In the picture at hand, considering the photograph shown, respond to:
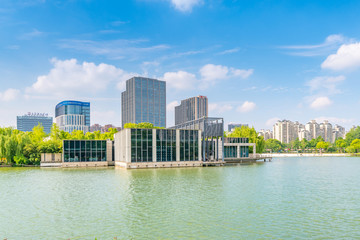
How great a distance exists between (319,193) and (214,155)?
55388mm

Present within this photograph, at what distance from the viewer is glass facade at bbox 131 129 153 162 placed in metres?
73.3

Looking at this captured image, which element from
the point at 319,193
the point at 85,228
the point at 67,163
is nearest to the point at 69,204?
the point at 85,228

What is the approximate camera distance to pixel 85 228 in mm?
22188

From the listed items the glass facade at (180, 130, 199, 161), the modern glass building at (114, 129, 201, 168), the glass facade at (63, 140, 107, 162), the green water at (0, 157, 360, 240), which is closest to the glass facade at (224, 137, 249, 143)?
the modern glass building at (114, 129, 201, 168)

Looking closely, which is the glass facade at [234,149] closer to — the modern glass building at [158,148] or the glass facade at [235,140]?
the glass facade at [235,140]

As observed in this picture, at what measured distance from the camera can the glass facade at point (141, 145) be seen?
241 ft

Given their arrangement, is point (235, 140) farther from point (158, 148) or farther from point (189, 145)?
point (158, 148)

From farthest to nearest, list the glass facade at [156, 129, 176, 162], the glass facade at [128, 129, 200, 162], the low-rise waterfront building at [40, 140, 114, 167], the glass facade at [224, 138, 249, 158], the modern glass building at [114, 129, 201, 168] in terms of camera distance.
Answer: the glass facade at [224, 138, 249, 158], the low-rise waterfront building at [40, 140, 114, 167], the glass facade at [156, 129, 176, 162], the glass facade at [128, 129, 200, 162], the modern glass building at [114, 129, 201, 168]

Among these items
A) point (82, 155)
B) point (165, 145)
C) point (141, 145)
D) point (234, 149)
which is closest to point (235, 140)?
point (234, 149)

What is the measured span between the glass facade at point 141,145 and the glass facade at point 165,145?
2.14m

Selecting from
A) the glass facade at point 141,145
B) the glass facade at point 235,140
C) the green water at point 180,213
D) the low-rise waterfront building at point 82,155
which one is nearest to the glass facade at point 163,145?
the glass facade at point 141,145

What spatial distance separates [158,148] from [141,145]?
15.0 ft

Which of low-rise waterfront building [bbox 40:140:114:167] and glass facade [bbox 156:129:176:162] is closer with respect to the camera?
glass facade [bbox 156:129:176:162]

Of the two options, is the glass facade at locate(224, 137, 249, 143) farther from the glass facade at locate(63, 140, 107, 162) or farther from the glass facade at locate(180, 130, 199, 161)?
the glass facade at locate(63, 140, 107, 162)
